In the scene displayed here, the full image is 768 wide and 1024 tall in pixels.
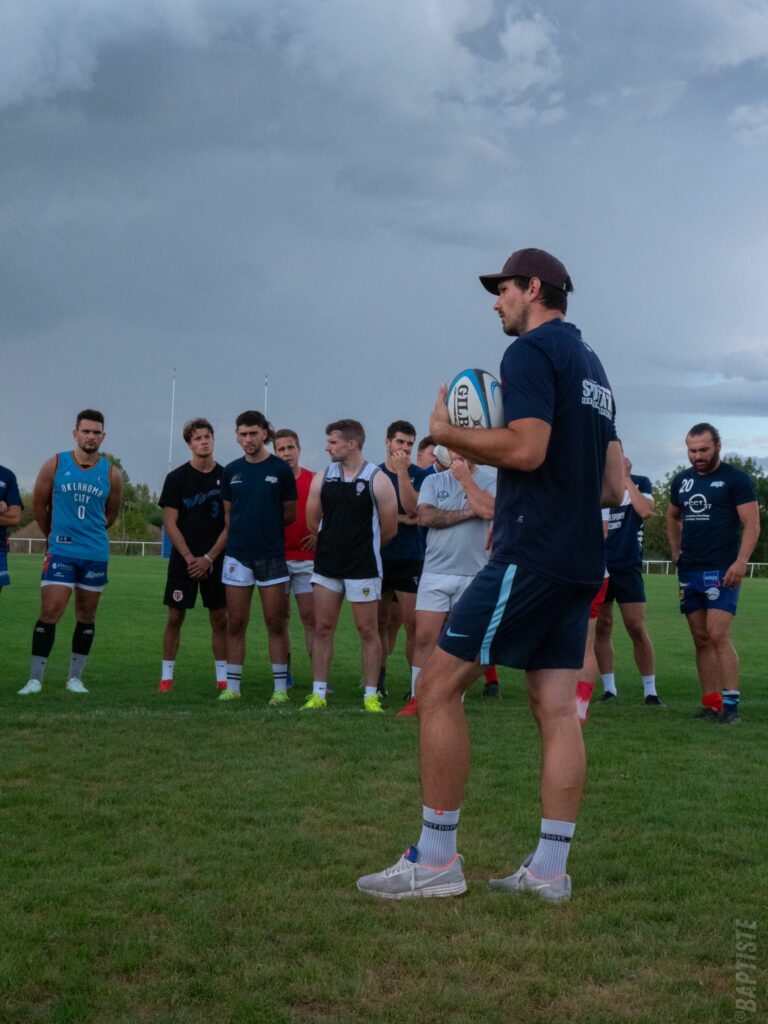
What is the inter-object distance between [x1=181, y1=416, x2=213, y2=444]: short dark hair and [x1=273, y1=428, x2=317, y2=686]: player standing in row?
75 cm

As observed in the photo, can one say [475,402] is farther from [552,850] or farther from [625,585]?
[625,585]

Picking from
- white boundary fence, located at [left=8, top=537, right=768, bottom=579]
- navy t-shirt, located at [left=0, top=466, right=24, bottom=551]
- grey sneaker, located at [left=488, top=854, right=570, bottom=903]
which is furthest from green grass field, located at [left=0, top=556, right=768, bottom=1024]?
white boundary fence, located at [left=8, top=537, right=768, bottom=579]

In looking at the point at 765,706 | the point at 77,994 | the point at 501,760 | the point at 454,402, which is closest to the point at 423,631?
the point at 501,760

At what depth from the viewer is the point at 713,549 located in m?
9.83

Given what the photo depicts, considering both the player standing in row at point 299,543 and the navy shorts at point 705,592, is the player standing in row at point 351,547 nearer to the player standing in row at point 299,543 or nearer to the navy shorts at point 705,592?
the player standing in row at point 299,543

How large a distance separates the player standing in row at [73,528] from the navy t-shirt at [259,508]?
1.15 m

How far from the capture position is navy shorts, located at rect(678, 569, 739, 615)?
9641 millimetres

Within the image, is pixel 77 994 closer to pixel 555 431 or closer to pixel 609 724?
pixel 555 431

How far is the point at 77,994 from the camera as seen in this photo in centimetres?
319

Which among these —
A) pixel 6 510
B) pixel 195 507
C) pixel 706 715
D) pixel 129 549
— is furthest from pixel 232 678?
pixel 129 549

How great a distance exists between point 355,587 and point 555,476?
5321 millimetres

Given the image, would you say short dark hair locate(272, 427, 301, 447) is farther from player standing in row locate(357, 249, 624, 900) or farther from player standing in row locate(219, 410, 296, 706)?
player standing in row locate(357, 249, 624, 900)

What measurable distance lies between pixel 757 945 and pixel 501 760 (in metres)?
3.20

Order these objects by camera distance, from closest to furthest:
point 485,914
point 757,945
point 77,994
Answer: point 77,994 < point 757,945 < point 485,914
